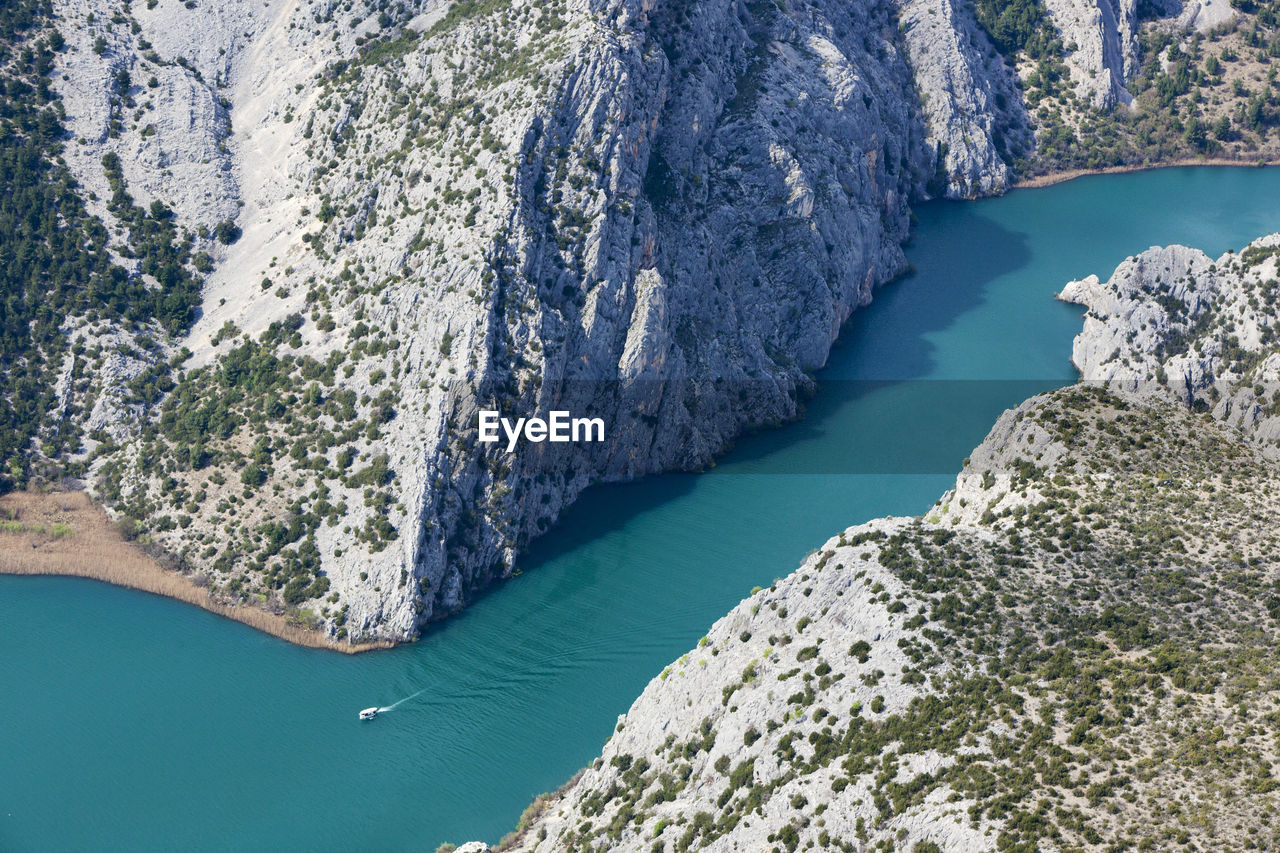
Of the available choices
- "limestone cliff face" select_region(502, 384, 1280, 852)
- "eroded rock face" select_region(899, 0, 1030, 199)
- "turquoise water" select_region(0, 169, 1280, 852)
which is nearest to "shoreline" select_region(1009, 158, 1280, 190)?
"eroded rock face" select_region(899, 0, 1030, 199)

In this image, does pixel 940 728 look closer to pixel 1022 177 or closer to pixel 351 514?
pixel 351 514

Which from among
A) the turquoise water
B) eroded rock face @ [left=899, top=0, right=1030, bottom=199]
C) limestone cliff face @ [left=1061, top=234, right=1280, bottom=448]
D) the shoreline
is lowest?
the turquoise water

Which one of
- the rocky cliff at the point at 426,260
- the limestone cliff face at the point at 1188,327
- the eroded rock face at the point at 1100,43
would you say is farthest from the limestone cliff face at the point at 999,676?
the eroded rock face at the point at 1100,43

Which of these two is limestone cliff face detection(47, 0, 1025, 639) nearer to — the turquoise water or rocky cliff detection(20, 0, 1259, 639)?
rocky cliff detection(20, 0, 1259, 639)

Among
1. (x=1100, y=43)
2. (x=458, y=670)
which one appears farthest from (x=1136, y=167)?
(x=458, y=670)

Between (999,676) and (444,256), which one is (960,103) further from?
(999,676)

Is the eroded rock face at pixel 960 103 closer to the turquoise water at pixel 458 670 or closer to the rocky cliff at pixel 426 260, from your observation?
the rocky cliff at pixel 426 260

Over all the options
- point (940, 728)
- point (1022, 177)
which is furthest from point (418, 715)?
point (1022, 177)
